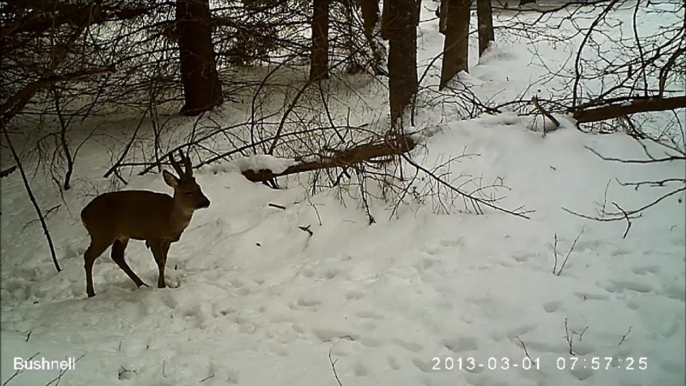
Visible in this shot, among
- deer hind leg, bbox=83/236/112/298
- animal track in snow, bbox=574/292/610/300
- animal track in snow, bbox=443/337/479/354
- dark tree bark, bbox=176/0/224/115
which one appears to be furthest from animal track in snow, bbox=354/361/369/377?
dark tree bark, bbox=176/0/224/115

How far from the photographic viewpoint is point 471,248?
4203 millimetres

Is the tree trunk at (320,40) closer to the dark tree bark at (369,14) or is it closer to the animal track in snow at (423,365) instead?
the dark tree bark at (369,14)

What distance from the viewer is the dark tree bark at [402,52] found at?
687cm

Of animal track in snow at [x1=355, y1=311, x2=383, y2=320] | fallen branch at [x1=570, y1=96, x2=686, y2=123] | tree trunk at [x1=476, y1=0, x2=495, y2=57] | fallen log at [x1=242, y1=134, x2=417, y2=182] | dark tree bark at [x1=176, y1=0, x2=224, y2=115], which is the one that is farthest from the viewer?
tree trunk at [x1=476, y1=0, x2=495, y2=57]

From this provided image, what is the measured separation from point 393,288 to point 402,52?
149 inches

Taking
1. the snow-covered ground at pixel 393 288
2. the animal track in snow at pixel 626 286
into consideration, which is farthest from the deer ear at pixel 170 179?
the animal track in snow at pixel 626 286

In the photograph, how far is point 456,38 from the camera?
8664mm

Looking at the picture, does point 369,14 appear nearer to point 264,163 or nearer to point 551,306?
point 264,163

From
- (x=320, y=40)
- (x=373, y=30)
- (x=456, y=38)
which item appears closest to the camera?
(x=320, y=40)

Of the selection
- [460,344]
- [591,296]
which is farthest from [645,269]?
[460,344]

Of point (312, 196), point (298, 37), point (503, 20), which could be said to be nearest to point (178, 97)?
point (298, 37)

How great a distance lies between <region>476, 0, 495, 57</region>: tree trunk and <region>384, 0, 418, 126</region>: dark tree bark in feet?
10.7

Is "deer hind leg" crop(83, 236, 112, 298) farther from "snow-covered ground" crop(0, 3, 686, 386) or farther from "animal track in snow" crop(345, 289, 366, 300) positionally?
"animal track in snow" crop(345, 289, 366, 300)

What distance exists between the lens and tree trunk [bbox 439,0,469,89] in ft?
28.0
